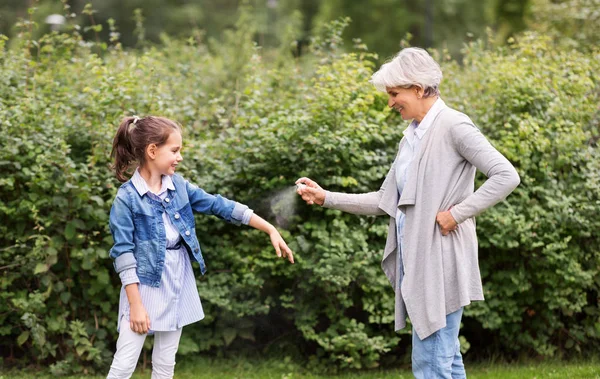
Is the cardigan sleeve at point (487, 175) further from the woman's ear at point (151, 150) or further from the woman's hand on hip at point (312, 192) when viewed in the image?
the woman's ear at point (151, 150)

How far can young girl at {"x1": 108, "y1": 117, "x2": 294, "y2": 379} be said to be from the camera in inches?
143

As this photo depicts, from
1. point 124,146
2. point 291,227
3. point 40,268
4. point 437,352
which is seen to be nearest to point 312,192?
point 124,146

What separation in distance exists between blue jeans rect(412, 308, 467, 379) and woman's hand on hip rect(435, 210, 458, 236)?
1.31 ft

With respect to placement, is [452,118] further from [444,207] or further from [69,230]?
[69,230]

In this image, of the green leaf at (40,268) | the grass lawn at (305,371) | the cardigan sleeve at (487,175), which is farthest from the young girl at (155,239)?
the grass lawn at (305,371)

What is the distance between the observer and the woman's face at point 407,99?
3.63m

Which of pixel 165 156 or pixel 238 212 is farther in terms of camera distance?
pixel 238 212

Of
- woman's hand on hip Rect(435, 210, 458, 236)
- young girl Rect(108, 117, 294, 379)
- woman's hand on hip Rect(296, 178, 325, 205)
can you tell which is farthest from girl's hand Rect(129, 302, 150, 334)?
woman's hand on hip Rect(435, 210, 458, 236)

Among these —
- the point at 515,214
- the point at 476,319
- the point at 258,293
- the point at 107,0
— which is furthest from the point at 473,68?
the point at 107,0

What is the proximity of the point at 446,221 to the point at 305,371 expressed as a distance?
8.19 feet

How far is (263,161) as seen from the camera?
18.1 ft

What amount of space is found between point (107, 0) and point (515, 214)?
72.7ft

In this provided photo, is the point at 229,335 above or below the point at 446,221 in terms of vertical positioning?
below

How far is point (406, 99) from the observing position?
3646 mm
